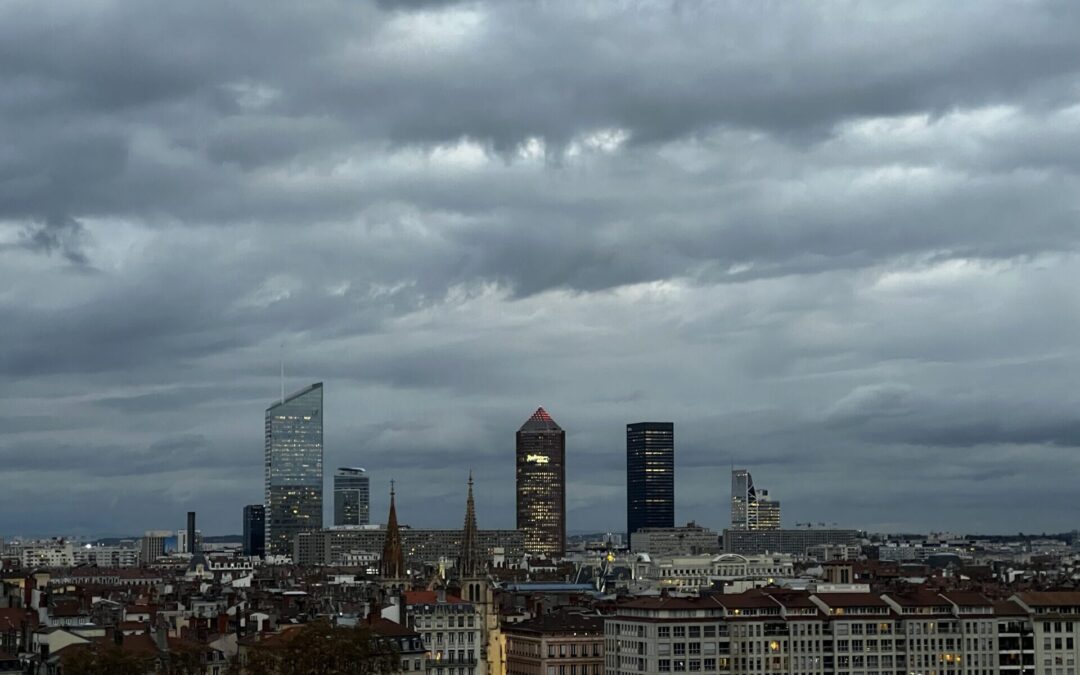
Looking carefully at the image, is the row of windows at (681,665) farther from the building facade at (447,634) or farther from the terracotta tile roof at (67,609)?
the terracotta tile roof at (67,609)

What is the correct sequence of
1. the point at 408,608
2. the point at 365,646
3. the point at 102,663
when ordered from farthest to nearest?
1. the point at 408,608
2. the point at 365,646
3. the point at 102,663

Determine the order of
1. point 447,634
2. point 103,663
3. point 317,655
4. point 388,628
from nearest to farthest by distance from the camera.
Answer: point 103,663
point 317,655
point 388,628
point 447,634

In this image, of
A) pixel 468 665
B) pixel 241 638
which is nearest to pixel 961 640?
pixel 468 665

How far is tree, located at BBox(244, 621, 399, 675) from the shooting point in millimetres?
126062

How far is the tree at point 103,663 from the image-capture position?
118625 millimetres

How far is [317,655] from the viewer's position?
126812 mm

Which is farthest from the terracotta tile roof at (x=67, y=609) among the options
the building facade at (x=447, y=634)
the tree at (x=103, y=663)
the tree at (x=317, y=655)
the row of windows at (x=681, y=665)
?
the row of windows at (x=681, y=665)

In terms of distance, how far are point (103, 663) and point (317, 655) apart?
48.8ft

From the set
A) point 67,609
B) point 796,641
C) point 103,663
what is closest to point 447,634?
point 67,609

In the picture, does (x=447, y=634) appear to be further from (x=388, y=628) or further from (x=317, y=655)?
(x=317, y=655)

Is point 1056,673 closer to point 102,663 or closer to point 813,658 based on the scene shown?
point 813,658

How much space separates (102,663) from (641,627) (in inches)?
3414

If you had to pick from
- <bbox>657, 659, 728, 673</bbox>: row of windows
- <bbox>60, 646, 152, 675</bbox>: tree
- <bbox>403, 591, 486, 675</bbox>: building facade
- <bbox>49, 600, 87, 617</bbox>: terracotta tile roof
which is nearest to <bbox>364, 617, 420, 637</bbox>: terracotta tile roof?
<bbox>403, 591, 486, 675</bbox>: building facade

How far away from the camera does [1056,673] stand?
199 m
